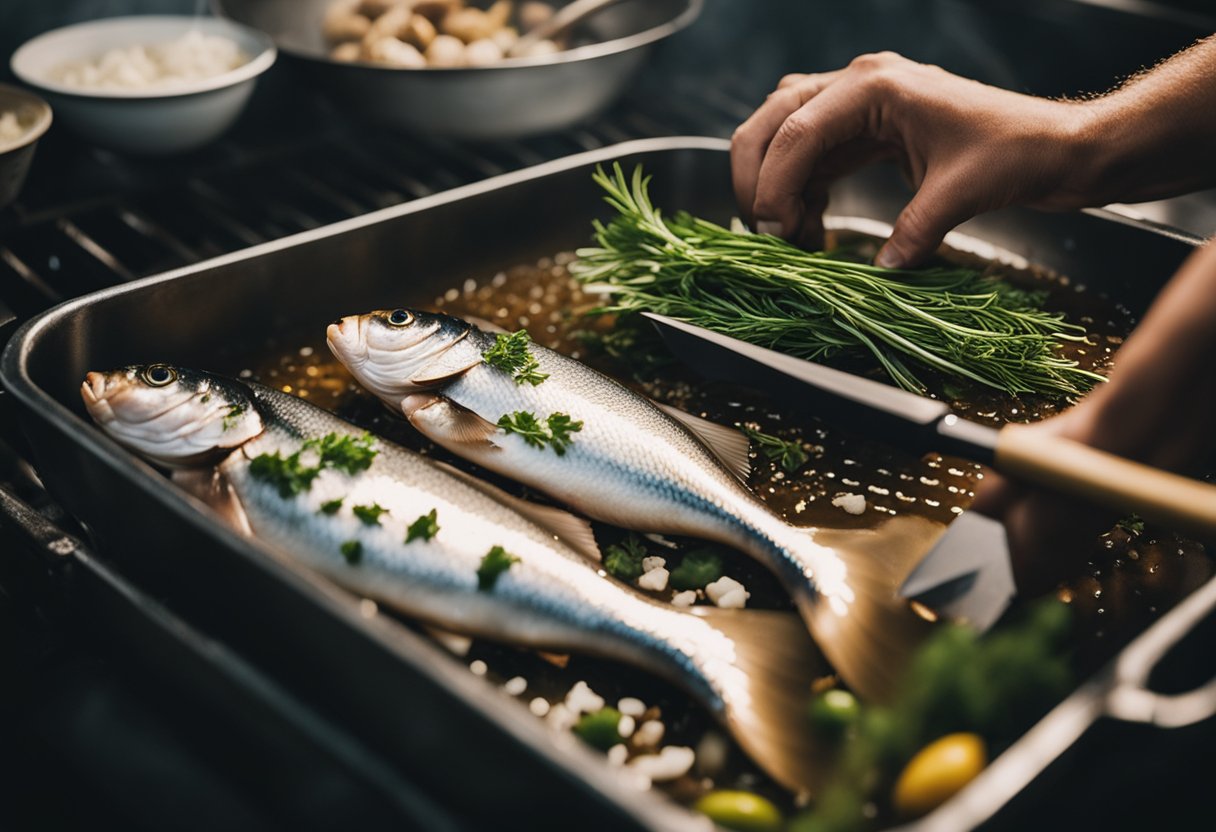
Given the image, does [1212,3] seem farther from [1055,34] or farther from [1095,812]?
[1095,812]

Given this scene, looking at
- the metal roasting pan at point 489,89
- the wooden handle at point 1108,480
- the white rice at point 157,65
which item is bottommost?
the white rice at point 157,65

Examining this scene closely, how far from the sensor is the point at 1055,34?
295 centimetres

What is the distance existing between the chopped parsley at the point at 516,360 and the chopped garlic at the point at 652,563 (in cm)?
40

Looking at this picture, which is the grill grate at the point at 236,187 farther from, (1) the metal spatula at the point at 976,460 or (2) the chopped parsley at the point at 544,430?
(1) the metal spatula at the point at 976,460

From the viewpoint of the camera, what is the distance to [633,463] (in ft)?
5.45

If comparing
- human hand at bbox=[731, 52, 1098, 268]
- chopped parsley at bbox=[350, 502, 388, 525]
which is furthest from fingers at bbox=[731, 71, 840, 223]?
chopped parsley at bbox=[350, 502, 388, 525]

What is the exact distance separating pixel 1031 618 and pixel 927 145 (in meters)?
1.05

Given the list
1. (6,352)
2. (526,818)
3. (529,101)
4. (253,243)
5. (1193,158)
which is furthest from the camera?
(529,101)

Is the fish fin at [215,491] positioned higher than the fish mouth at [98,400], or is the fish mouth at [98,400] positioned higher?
the fish mouth at [98,400]

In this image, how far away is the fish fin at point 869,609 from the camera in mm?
1306

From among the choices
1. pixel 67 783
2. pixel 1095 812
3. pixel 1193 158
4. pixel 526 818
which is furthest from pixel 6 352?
pixel 1193 158

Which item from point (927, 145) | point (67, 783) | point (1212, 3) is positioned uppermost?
point (1212, 3)

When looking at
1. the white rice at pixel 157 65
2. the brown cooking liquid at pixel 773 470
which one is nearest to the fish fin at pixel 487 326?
the brown cooking liquid at pixel 773 470

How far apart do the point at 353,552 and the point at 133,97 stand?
1450 mm
